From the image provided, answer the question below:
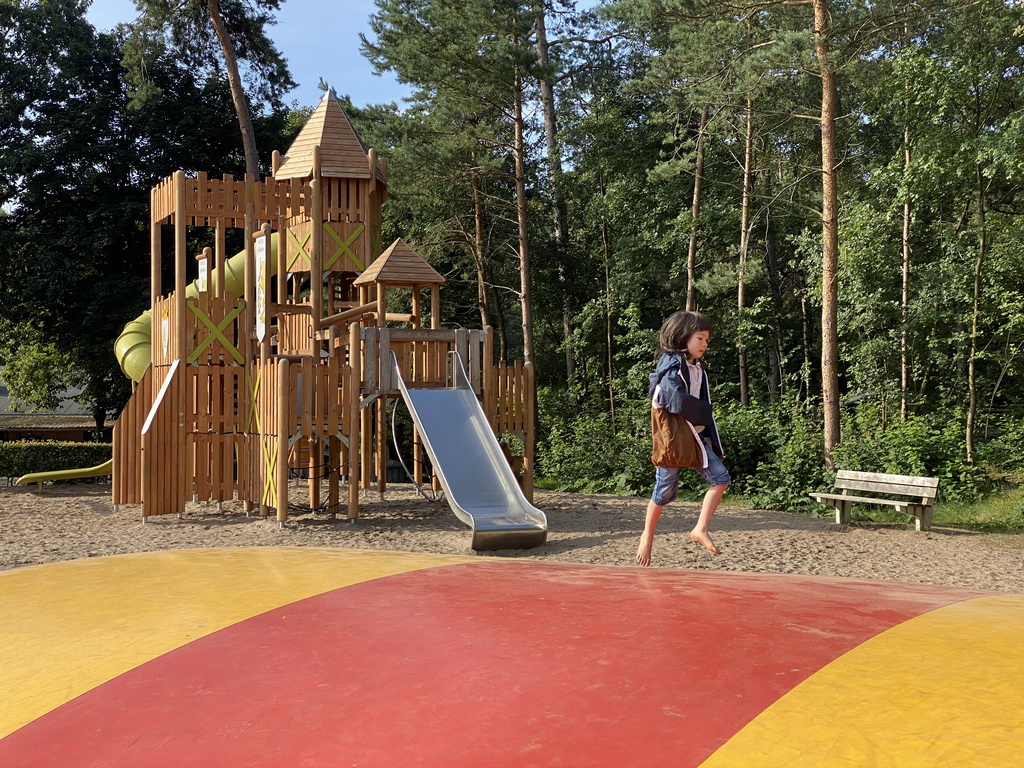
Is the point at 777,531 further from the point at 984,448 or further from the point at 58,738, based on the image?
the point at 58,738

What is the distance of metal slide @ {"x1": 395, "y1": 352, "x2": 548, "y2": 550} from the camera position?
35.5ft

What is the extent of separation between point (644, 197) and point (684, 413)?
2641 centimetres

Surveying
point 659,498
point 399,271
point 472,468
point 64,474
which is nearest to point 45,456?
point 64,474

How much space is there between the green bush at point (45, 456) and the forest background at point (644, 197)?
6815 millimetres

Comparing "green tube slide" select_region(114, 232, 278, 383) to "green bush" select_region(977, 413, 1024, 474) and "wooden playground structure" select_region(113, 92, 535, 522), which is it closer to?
"wooden playground structure" select_region(113, 92, 535, 522)

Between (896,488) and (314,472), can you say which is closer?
(896,488)

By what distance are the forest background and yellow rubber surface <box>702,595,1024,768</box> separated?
16134 millimetres

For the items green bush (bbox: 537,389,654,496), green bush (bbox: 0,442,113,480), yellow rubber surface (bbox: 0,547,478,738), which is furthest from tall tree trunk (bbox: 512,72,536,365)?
yellow rubber surface (bbox: 0,547,478,738)

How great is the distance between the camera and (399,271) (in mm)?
15188

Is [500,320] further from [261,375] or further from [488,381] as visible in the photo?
[261,375]

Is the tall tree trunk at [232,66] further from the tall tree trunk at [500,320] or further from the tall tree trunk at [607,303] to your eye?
the tall tree trunk at [607,303]

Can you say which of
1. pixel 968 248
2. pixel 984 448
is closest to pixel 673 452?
pixel 984 448

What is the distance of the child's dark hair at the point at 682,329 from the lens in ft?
16.4

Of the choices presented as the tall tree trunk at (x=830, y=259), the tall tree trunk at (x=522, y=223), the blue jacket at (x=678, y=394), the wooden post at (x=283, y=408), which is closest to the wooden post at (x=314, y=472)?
the wooden post at (x=283, y=408)
